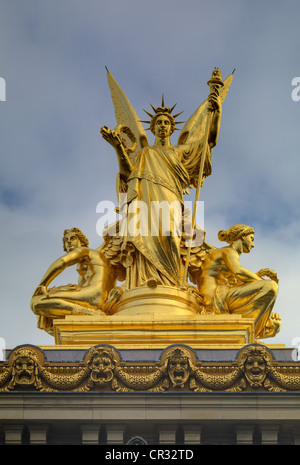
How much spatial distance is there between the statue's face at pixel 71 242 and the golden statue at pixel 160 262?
0.09 feet

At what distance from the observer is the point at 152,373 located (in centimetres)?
2361

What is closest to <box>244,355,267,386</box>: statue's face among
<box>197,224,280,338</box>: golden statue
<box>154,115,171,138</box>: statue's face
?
<box>197,224,280,338</box>: golden statue

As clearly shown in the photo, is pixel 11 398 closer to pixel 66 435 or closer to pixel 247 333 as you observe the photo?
pixel 66 435

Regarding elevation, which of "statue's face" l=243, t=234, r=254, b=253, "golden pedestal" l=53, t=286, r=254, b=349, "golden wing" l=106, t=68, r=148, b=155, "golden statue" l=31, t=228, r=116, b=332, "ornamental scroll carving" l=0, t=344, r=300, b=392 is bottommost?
"ornamental scroll carving" l=0, t=344, r=300, b=392

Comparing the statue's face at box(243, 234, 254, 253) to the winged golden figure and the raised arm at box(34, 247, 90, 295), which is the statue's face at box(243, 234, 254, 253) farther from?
the raised arm at box(34, 247, 90, 295)

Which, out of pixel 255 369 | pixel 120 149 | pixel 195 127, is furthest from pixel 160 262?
pixel 255 369

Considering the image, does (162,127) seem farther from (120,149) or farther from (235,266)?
(235,266)

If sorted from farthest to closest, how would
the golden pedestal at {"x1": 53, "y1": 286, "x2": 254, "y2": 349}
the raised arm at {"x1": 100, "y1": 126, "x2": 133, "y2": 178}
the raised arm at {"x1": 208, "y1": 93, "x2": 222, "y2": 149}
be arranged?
the raised arm at {"x1": 208, "y1": 93, "x2": 222, "y2": 149} → the raised arm at {"x1": 100, "y1": 126, "x2": 133, "y2": 178} → the golden pedestal at {"x1": 53, "y1": 286, "x2": 254, "y2": 349}

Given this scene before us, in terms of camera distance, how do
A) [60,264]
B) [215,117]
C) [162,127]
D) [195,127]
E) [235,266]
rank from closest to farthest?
[235,266], [60,264], [215,117], [162,127], [195,127]

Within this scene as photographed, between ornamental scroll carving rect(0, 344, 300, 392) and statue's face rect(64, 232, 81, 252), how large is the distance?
7790 mm

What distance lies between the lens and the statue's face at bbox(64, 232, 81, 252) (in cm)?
3156

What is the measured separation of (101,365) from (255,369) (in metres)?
3.32

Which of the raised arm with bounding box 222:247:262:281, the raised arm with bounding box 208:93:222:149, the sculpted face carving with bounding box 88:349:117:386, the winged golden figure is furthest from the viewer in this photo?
the raised arm with bounding box 208:93:222:149
